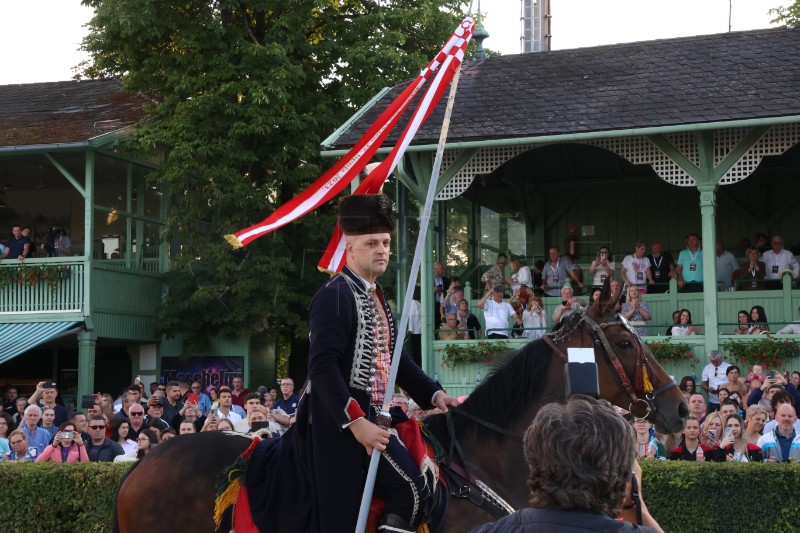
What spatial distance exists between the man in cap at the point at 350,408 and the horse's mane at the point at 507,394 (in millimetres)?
550

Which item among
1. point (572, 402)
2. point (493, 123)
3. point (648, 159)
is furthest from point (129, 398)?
point (572, 402)

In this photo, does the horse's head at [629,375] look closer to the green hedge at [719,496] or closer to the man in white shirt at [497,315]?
the green hedge at [719,496]

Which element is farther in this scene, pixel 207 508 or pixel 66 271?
pixel 66 271

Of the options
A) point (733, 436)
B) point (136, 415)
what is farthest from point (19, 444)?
point (733, 436)

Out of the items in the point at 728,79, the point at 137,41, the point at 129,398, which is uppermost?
the point at 137,41

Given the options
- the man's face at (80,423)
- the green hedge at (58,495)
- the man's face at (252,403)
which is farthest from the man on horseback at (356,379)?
the man's face at (80,423)

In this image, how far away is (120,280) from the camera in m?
23.5

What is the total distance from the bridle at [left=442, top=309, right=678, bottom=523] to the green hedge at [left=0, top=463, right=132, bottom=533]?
15.7ft

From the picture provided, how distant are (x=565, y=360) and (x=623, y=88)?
Result: 13283 millimetres

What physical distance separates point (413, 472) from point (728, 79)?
1430cm

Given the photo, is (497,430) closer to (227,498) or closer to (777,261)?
(227,498)

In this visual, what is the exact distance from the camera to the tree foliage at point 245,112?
22406 mm

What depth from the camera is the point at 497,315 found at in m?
17.8

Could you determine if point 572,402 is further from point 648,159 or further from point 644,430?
point 648,159
